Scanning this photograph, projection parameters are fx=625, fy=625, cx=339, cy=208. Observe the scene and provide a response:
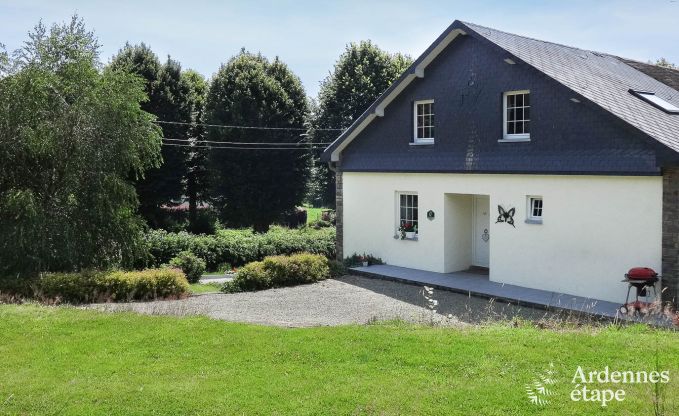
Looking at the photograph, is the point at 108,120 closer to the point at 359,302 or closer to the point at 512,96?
the point at 359,302

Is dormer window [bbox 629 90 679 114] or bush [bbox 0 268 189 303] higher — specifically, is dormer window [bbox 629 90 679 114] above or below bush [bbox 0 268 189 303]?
above

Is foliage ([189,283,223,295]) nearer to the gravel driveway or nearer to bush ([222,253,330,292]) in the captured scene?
bush ([222,253,330,292])

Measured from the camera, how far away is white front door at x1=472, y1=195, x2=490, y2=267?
1755 cm

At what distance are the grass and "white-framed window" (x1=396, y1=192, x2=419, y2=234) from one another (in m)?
5.69

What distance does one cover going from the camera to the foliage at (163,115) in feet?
102

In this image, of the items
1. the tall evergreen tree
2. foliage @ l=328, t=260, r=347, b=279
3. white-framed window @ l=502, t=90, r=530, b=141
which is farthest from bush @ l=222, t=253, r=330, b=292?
the tall evergreen tree

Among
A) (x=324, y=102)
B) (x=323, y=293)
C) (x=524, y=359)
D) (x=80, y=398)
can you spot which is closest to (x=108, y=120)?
(x=323, y=293)

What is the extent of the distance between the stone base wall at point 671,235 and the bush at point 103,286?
10697mm

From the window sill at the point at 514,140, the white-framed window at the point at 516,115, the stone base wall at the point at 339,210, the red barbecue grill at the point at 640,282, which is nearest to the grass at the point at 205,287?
the stone base wall at the point at 339,210

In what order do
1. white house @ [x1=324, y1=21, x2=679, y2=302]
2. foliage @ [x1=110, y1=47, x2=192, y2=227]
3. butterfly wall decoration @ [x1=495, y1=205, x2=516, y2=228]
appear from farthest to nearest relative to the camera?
foliage @ [x1=110, y1=47, x2=192, y2=227]
butterfly wall decoration @ [x1=495, y1=205, x2=516, y2=228]
white house @ [x1=324, y1=21, x2=679, y2=302]

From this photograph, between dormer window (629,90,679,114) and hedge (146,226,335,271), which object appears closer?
dormer window (629,90,679,114)

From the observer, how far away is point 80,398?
21.4 ft

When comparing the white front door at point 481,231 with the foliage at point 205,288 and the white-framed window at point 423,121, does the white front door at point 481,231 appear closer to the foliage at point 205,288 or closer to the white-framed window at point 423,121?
the white-framed window at point 423,121
